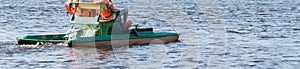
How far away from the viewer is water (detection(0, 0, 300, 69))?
79.9 feet

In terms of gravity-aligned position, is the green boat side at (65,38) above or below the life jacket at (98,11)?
below

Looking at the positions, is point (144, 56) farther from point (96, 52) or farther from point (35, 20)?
point (35, 20)

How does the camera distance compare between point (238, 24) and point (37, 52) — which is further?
point (238, 24)

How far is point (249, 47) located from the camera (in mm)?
28812

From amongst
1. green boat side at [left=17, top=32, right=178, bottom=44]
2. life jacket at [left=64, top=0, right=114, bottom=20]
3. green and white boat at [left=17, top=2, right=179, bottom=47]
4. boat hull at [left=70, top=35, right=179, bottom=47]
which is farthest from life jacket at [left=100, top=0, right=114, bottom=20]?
boat hull at [left=70, top=35, right=179, bottom=47]

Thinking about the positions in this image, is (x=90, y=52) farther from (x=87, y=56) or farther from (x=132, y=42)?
(x=132, y=42)

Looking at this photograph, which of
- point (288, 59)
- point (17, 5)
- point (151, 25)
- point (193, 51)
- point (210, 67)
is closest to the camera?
point (210, 67)

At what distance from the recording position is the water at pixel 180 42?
958 inches

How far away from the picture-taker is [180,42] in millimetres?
30562

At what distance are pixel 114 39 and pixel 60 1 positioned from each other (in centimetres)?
3388

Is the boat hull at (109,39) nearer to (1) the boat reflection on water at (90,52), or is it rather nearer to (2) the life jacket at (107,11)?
(1) the boat reflection on water at (90,52)

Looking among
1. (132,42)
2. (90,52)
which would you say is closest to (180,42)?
(132,42)

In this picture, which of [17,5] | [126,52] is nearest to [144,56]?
[126,52]

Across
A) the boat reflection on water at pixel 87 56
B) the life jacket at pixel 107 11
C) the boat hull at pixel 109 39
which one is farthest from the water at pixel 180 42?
the life jacket at pixel 107 11
